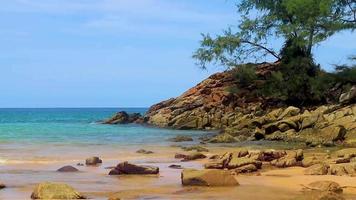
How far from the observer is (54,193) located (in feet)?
31.8

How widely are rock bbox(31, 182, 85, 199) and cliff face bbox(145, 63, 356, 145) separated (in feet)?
51.1

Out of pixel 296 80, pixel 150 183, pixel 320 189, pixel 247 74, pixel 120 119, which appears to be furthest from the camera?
pixel 120 119

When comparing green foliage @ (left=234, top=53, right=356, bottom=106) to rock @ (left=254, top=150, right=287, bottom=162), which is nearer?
rock @ (left=254, top=150, right=287, bottom=162)

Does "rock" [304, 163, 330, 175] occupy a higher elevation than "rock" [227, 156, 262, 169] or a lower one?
lower

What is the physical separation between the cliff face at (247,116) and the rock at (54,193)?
15.6 m

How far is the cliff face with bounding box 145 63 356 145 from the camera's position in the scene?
87.3ft

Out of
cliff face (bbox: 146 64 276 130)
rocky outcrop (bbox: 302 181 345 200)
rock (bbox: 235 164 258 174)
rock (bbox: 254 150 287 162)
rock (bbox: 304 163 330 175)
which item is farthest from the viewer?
cliff face (bbox: 146 64 276 130)

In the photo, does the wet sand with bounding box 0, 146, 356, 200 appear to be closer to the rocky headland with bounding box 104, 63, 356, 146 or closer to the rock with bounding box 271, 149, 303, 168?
the rock with bounding box 271, 149, 303, 168

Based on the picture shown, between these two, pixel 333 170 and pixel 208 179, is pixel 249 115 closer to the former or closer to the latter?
pixel 333 170

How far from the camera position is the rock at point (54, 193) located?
9617 mm

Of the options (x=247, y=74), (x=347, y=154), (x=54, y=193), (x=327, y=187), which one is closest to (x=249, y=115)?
(x=247, y=74)

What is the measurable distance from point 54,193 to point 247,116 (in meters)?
31.1

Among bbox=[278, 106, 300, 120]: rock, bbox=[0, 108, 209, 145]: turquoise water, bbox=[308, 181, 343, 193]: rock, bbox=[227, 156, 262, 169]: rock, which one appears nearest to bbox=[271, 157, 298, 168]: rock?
bbox=[227, 156, 262, 169]: rock

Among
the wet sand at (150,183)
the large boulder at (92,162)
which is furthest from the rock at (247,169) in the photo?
the large boulder at (92,162)
